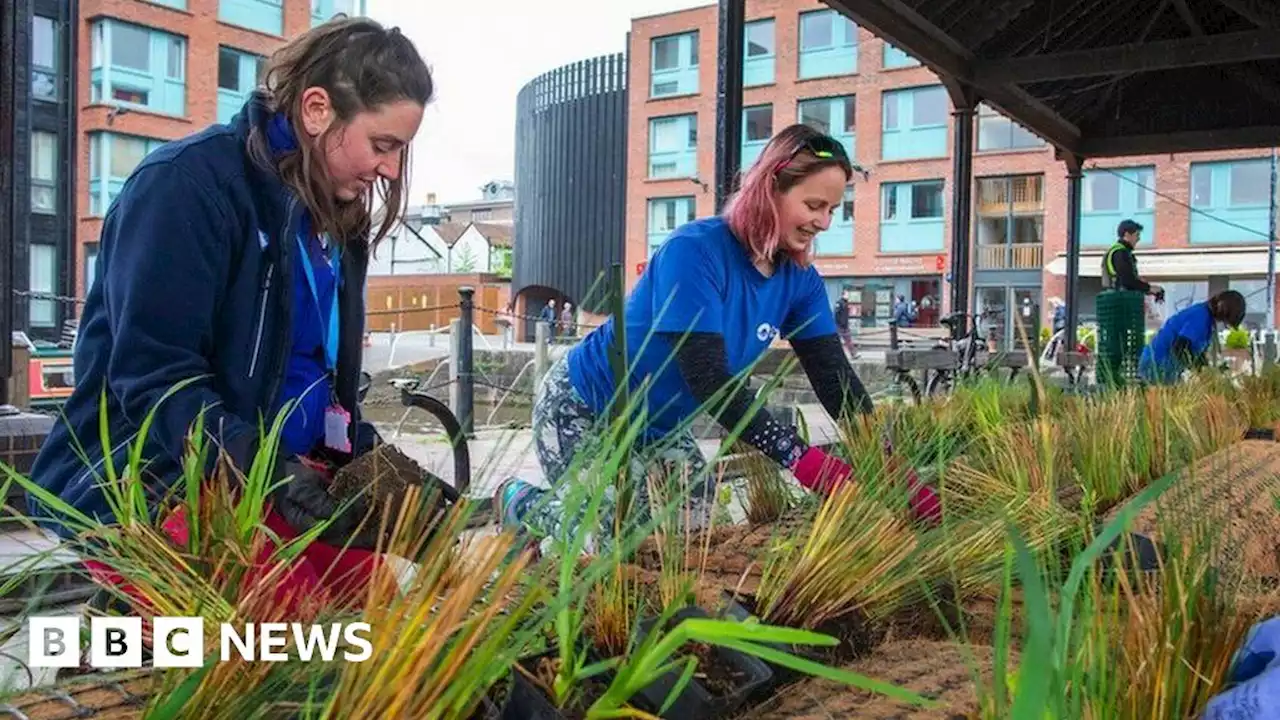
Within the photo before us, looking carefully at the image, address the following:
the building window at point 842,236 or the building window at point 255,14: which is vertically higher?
the building window at point 255,14

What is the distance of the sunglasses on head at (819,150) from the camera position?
1.99m

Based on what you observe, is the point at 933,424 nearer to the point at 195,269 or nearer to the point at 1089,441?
the point at 1089,441

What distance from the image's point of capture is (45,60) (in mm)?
21109

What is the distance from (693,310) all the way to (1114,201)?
28.8 metres

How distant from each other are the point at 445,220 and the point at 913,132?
36.2m

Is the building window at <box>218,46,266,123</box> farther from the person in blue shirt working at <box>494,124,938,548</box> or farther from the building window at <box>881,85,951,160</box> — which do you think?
the person in blue shirt working at <box>494,124,938,548</box>

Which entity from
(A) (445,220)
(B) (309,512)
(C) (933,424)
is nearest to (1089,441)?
(C) (933,424)

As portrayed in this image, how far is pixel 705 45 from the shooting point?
105 feet

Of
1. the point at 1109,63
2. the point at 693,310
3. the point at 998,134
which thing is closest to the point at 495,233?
the point at 998,134

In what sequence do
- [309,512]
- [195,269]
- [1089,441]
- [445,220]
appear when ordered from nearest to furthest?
1. [309,512]
2. [195,269]
3. [1089,441]
4. [445,220]

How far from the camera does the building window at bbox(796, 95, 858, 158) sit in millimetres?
30688

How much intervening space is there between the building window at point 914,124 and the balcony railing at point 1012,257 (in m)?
2.90

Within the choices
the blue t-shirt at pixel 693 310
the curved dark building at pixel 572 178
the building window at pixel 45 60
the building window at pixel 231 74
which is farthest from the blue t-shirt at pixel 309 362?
the curved dark building at pixel 572 178

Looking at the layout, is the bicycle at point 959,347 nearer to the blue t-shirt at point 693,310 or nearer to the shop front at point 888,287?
the blue t-shirt at point 693,310
